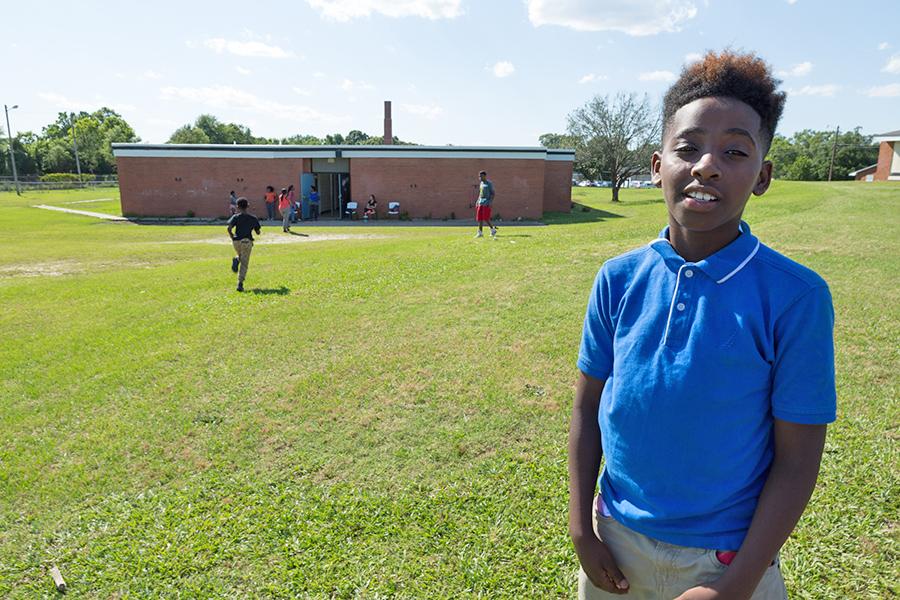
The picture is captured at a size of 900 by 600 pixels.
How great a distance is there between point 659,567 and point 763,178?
1.10 m

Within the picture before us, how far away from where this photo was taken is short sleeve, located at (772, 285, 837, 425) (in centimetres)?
134

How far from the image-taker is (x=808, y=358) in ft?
4.43

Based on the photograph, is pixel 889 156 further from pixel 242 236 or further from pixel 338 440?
pixel 338 440

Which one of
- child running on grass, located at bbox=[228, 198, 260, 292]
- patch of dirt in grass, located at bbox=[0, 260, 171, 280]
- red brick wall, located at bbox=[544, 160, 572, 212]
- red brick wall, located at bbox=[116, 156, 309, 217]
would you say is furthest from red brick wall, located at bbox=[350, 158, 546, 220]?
child running on grass, located at bbox=[228, 198, 260, 292]

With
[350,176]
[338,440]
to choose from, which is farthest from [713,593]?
[350,176]

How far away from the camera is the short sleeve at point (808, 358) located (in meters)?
1.34

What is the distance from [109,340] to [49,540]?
4575 mm

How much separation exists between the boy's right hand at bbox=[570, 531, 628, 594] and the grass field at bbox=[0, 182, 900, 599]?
5.21 ft

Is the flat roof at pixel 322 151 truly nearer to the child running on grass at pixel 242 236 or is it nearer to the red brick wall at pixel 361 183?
the red brick wall at pixel 361 183

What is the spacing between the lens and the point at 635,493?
163 cm

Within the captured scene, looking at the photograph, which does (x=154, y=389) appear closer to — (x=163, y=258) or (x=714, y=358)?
(x=714, y=358)

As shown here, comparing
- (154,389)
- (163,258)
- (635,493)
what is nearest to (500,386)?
(154,389)

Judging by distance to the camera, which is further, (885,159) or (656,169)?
(885,159)

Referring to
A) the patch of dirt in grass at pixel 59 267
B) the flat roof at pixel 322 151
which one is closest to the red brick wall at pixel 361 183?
the flat roof at pixel 322 151
